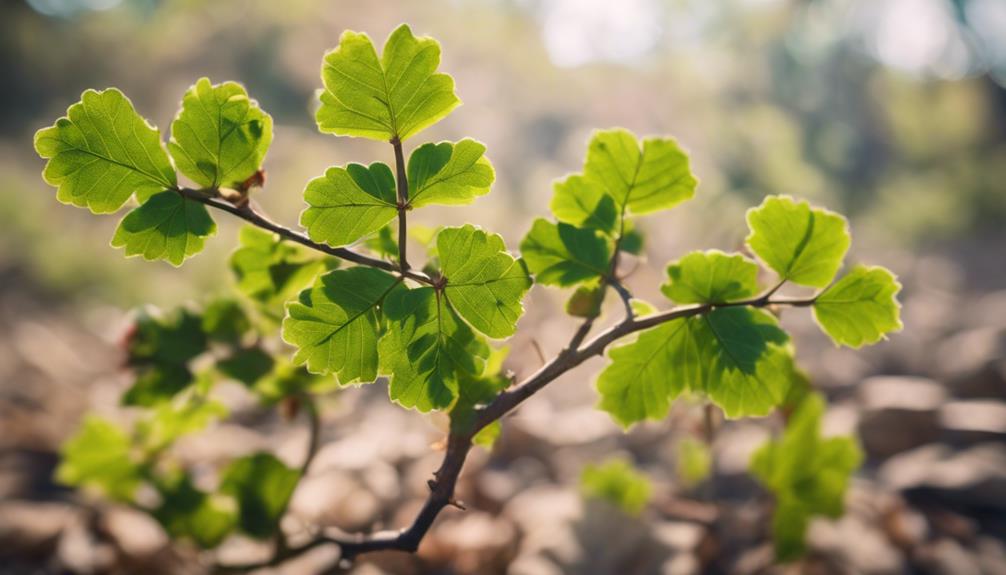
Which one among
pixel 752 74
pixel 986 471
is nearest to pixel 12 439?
pixel 986 471

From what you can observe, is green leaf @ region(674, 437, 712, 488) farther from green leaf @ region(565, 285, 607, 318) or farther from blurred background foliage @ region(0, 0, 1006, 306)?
blurred background foliage @ region(0, 0, 1006, 306)

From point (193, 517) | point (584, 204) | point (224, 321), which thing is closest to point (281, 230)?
point (584, 204)

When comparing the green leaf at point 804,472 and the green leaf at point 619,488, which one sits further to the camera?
the green leaf at point 619,488

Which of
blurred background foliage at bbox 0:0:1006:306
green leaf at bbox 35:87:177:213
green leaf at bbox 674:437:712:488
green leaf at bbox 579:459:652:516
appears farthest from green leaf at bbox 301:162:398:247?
blurred background foliage at bbox 0:0:1006:306

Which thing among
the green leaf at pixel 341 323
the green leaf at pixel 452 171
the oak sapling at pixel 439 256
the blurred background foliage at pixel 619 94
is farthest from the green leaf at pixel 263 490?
the blurred background foliage at pixel 619 94

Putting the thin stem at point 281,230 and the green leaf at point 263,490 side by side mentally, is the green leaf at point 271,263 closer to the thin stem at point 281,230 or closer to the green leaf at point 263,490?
the thin stem at point 281,230

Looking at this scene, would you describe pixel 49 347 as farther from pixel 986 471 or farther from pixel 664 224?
pixel 664 224
